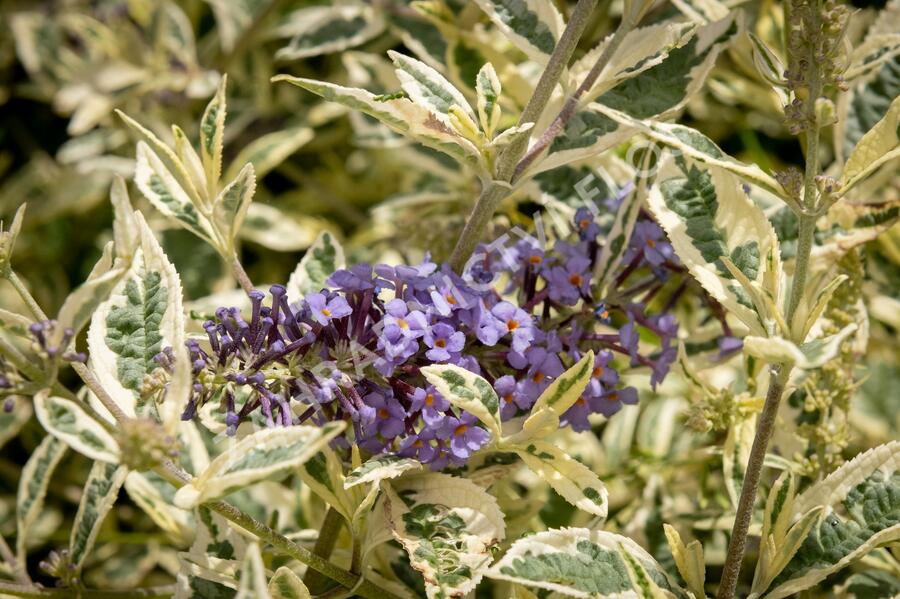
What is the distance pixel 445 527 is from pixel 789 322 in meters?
0.50

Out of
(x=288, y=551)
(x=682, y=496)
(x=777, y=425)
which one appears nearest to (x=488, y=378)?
(x=288, y=551)

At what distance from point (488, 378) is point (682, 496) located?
76cm

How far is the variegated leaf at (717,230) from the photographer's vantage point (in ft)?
3.72

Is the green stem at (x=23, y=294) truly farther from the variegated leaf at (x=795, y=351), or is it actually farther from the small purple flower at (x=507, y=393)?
the variegated leaf at (x=795, y=351)

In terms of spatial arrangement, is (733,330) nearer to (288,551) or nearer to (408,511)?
(408,511)

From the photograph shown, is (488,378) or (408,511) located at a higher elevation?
(488,378)

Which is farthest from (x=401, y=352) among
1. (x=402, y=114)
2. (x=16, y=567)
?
(x=16, y=567)

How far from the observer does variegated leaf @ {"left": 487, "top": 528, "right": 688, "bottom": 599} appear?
107 centimetres

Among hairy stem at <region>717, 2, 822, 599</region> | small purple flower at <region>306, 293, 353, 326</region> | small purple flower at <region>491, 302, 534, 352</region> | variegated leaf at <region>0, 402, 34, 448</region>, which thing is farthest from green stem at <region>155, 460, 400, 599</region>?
variegated leaf at <region>0, 402, 34, 448</region>

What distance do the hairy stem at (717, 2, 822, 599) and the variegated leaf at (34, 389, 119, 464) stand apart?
2.41ft

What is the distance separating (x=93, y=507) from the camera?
1.46 m

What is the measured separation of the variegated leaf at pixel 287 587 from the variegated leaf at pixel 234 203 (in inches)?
19.3

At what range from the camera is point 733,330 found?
61.4 inches

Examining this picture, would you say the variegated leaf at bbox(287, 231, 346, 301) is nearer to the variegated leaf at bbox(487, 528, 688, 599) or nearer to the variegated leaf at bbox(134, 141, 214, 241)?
the variegated leaf at bbox(134, 141, 214, 241)
